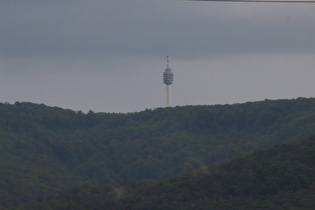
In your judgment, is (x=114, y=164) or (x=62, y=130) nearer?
(x=114, y=164)

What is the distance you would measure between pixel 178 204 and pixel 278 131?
162 ft

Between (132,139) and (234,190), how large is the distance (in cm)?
6414

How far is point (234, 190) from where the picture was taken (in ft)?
235

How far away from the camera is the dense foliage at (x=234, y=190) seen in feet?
227

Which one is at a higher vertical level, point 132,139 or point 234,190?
point 132,139

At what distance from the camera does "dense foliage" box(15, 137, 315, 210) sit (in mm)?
69062

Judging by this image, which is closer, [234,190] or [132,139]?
[234,190]

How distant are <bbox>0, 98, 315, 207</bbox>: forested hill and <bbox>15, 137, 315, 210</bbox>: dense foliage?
28.3 meters

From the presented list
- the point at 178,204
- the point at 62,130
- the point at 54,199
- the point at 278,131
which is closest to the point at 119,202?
the point at 178,204

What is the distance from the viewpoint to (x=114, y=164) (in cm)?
12675

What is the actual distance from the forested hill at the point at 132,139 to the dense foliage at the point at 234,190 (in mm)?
28325

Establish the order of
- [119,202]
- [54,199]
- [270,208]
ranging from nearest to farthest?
[270,208] < [119,202] < [54,199]

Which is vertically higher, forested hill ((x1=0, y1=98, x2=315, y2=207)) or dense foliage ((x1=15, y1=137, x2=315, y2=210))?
forested hill ((x1=0, y1=98, x2=315, y2=207))

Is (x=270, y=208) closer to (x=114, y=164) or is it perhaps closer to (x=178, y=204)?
(x=178, y=204)
